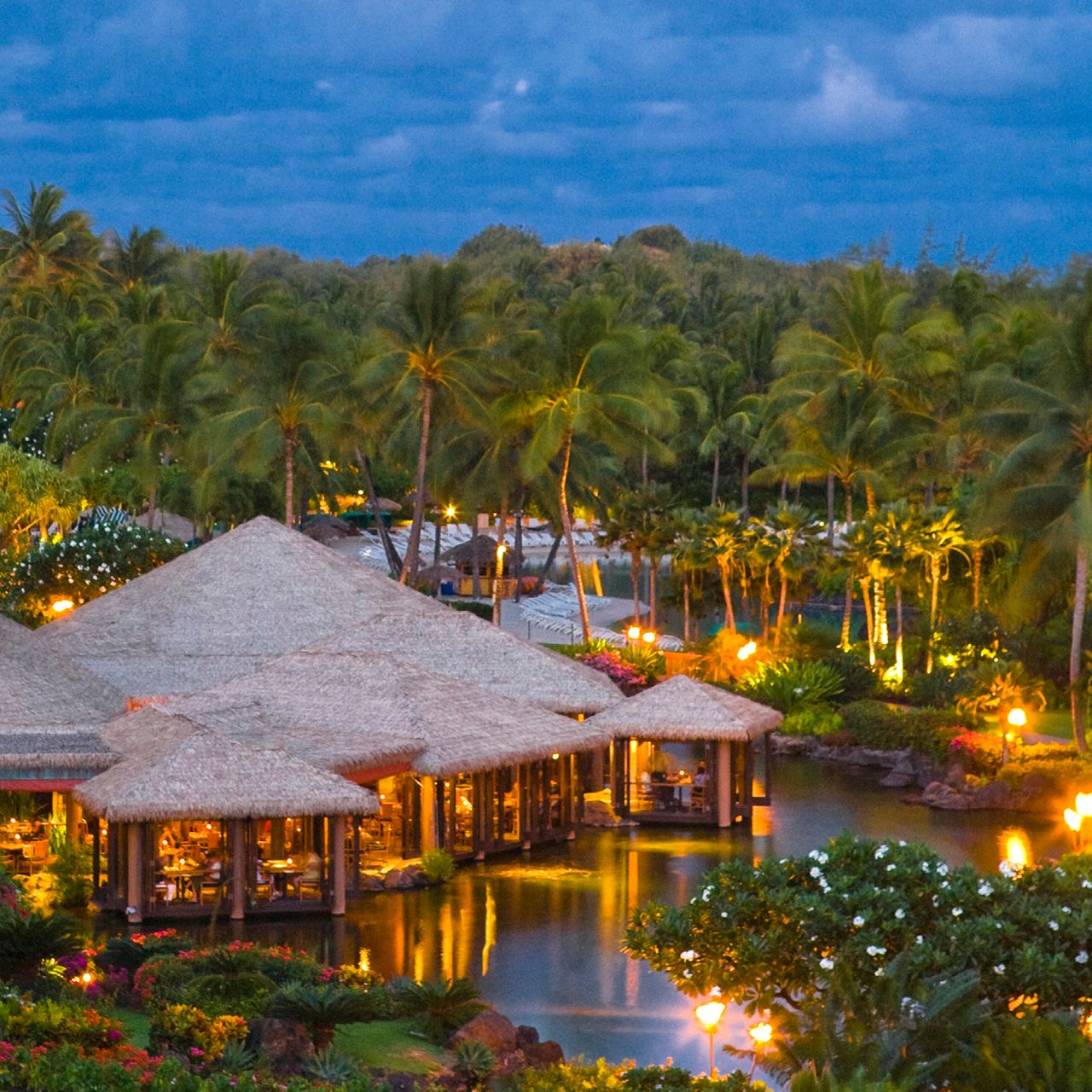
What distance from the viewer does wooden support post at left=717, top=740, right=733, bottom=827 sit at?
31297mm

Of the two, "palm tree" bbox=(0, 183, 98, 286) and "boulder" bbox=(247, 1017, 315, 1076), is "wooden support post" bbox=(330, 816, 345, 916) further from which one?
"palm tree" bbox=(0, 183, 98, 286)

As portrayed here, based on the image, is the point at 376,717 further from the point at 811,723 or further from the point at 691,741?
the point at 811,723

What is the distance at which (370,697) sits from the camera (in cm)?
2886

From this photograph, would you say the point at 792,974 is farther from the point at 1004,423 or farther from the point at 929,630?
the point at 929,630

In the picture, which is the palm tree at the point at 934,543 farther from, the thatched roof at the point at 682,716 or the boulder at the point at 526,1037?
the boulder at the point at 526,1037

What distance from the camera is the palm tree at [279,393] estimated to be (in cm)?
4866

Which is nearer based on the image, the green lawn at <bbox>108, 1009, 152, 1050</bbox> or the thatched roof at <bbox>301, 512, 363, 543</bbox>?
the green lawn at <bbox>108, 1009, 152, 1050</bbox>

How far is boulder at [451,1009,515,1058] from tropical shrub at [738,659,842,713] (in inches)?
925

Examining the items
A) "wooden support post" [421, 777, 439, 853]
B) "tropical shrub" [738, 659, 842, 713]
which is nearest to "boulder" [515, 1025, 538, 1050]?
"wooden support post" [421, 777, 439, 853]

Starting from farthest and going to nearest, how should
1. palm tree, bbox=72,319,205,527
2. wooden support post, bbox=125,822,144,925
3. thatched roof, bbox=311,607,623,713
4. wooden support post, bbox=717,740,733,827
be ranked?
palm tree, bbox=72,319,205,527
thatched roof, bbox=311,607,623,713
wooden support post, bbox=717,740,733,827
wooden support post, bbox=125,822,144,925

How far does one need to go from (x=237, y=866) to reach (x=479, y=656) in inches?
360

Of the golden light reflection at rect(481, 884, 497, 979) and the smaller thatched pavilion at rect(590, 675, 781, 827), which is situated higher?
the smaller thatched pavilion at rect(590, 675, 781, 827)

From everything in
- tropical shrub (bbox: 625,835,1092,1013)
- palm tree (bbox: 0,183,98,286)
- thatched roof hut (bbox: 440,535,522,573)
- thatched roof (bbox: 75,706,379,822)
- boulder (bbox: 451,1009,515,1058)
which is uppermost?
palm tree (bbox: 0,183,98,286)

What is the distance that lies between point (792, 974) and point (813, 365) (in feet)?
137
